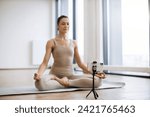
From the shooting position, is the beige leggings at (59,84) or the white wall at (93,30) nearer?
the beige leggings at (59,84)

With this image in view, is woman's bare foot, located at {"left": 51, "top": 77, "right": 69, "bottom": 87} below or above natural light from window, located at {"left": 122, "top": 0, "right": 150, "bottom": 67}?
below

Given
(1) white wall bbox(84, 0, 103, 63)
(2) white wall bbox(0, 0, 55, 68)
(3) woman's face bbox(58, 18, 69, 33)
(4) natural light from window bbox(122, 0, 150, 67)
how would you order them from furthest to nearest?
(2) white wall bbox(0, 0, 55, 68), (1) white wall bbox(84, 0, 103, 63), (4) natural light from window bbox(122, 0, 150, 67), (3) woman's face bbox(58, 18, 69, 33)

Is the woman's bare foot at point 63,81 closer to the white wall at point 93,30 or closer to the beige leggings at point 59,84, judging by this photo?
the beige leggings at point 59,84

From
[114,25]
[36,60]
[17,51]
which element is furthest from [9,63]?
[114,25]

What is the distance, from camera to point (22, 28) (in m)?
6.04

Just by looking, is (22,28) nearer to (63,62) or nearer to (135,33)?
Result: (135,33)

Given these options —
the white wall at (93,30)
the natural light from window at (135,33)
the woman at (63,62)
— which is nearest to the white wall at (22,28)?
the white wall at (93,30)

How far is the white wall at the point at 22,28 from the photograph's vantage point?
5.96 meters

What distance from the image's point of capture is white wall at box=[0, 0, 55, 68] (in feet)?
19.5

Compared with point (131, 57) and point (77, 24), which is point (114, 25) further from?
point (77, 24)

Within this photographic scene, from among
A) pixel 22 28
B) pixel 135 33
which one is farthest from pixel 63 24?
pixel 22 28

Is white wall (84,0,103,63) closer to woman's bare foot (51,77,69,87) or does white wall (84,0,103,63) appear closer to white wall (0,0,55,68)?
woman's bare foot (51,77,69,87)

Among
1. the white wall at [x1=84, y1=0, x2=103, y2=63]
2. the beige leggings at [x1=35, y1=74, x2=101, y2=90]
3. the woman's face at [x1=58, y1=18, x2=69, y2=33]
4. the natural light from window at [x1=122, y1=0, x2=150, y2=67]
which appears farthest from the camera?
the white wall at [x1=84, y1=0, x2=103, y2=63]

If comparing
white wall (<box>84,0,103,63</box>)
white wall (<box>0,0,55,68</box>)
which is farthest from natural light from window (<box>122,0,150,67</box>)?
white wall (<box>0,0,55,68</box>)
